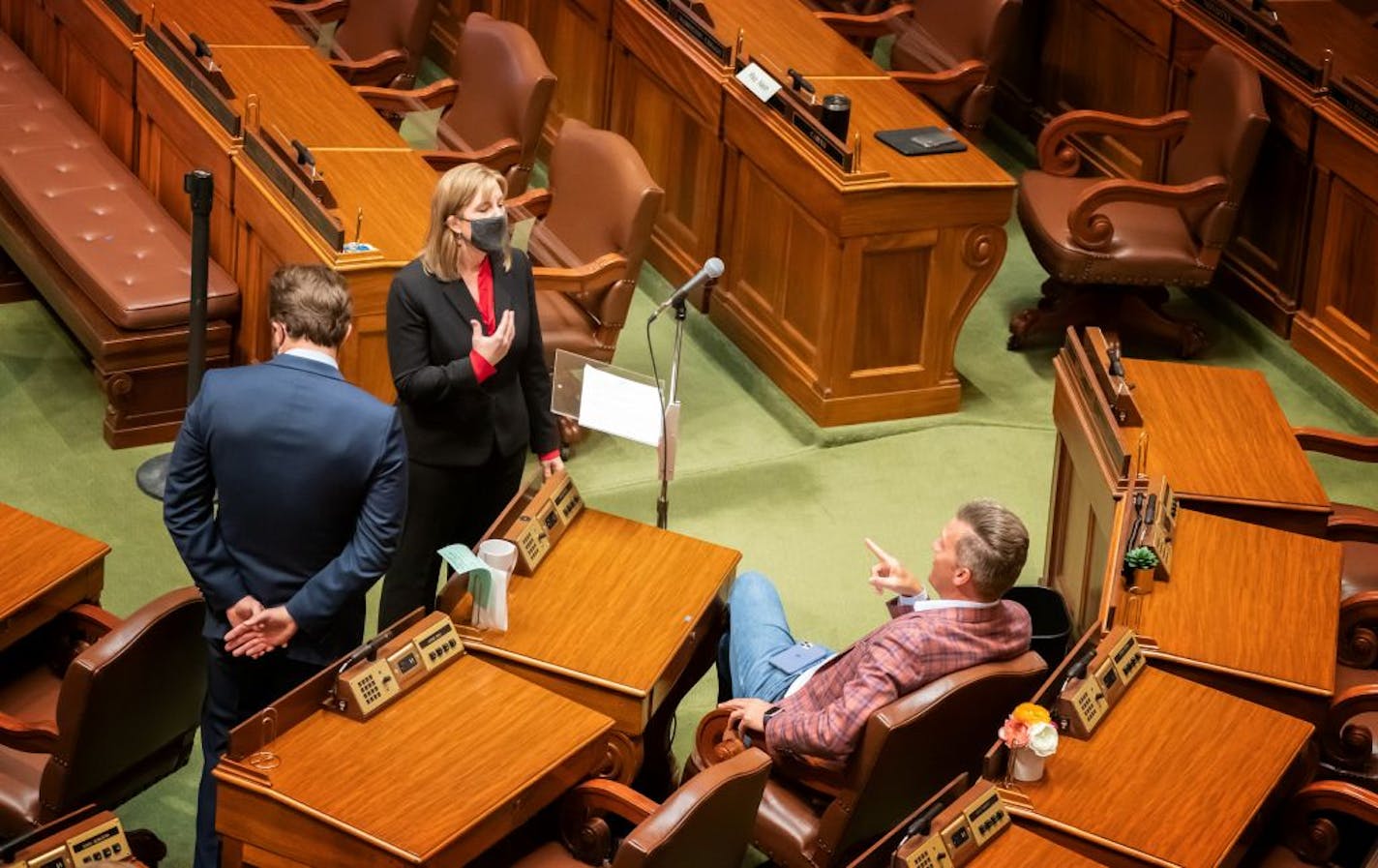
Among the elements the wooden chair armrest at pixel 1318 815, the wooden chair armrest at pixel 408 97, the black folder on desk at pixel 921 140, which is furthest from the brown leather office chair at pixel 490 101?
the wooden chair armrest at pixel 1318 815

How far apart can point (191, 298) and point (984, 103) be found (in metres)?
2.97

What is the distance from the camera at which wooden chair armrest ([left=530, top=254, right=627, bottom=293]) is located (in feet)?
19.1

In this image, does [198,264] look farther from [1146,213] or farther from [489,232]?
[1146,213]

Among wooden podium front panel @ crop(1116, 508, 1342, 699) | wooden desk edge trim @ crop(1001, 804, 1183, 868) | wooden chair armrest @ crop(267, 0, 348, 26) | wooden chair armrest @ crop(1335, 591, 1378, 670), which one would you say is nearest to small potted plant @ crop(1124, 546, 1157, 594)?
wooden podium front panel @ crop(1116, 508, 1342, 699)

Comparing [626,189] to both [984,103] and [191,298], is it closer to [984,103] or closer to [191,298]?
[191,298]

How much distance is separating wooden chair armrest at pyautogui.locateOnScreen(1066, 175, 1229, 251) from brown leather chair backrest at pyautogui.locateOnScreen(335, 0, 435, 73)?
2332 mm

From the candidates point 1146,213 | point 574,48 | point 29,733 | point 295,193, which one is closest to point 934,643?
point 29,733

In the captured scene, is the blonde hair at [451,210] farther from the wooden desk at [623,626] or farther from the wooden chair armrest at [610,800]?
the wooden chair armrest at [610,800]

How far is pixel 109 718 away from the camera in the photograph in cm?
394

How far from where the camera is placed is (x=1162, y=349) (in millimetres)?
6918

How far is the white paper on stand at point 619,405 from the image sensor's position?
15.2 ft

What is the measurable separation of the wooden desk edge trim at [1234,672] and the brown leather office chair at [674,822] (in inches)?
38.2

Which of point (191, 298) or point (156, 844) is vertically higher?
point (191, 298)

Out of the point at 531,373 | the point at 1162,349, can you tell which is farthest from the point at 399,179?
the point at 1162,349
